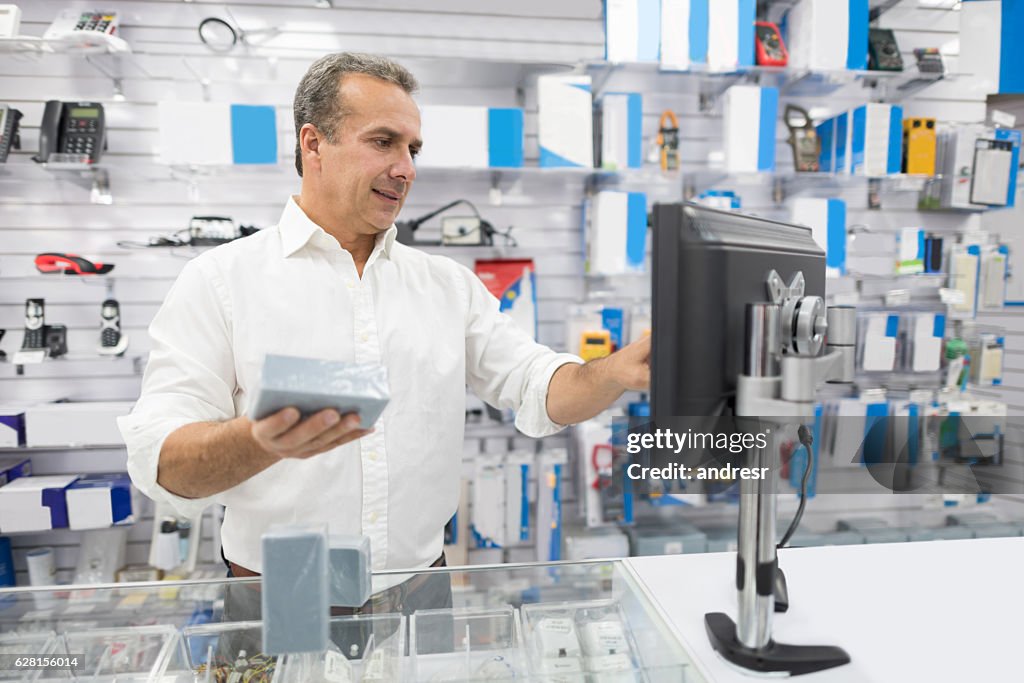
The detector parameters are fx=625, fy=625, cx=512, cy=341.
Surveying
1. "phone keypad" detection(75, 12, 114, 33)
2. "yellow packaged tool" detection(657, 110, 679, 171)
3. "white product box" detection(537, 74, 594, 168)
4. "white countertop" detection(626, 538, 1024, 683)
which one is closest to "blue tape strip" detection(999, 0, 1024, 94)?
"yellow packaged tool" detection(657, 110, 679, 171)

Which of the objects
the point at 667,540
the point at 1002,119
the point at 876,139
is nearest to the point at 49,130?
the point at 667,540

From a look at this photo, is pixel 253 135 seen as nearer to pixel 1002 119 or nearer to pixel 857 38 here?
pixel 857 38

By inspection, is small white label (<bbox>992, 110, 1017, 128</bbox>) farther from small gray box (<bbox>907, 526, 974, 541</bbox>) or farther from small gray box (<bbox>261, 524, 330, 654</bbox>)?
small gray box (<bbox>261, 524, 330, 654</bbox>)

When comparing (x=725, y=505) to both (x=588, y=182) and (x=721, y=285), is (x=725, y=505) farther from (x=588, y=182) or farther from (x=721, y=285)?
(x=721, y=285)

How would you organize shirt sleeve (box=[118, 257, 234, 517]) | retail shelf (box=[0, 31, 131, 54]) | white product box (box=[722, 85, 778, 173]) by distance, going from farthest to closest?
white product box (box=[722, 85, 778, 173])
retail shelf (box=[0, 31, 131, 54])
shirt sleeve (box=[118, 257, 234, 517])

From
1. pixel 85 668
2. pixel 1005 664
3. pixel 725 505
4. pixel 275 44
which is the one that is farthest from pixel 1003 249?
pixel 85 668

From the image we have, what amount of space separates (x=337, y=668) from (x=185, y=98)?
3249 millimetres

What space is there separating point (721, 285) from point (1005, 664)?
2.55 feet

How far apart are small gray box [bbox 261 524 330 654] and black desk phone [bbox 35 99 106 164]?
9.83 ft

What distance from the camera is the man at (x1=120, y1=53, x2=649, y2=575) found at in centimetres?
147

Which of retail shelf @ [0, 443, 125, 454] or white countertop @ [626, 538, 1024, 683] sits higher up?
white countertop @ [626, 538, 1024, 683]

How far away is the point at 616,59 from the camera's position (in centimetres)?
306

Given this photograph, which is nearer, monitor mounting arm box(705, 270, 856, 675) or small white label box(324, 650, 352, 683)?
monitor mounting arm box(705, 270, 856, 675)

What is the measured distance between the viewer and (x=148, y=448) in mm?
1183
